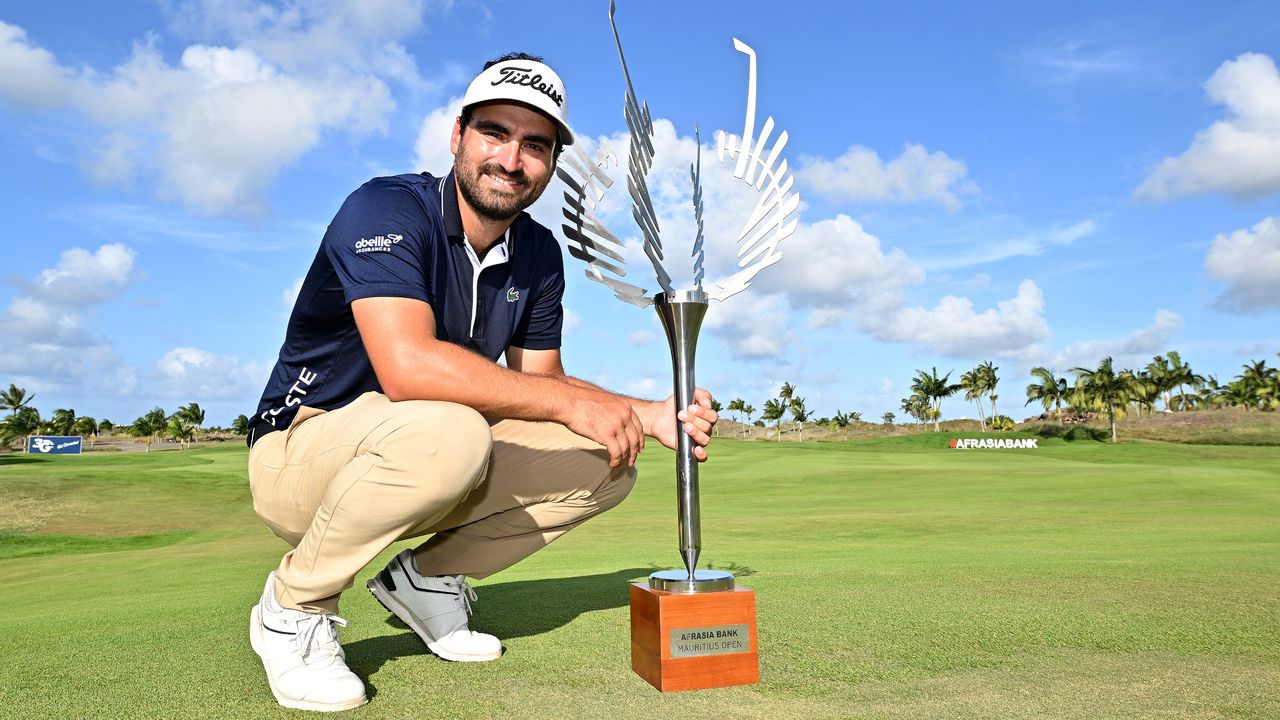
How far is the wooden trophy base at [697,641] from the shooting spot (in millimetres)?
2494

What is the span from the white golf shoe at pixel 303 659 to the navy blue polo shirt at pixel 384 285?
2.39ft

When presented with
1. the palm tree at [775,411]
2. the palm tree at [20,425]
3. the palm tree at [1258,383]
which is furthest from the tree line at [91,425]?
the palm tree at [1258,383]

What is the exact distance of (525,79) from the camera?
9.95 feet

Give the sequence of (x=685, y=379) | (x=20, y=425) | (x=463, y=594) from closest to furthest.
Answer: (x=685, y=379) < (x=463, y=594) < (x=20, y=425)

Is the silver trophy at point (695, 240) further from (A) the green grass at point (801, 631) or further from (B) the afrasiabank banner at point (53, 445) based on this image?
(B) the afrasiabank banner at point (53, 445)

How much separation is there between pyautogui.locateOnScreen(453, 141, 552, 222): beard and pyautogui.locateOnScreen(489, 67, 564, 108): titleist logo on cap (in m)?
0.29

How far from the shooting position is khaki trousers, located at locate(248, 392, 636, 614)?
2.57m

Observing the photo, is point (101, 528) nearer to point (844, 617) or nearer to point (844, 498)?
point (844, 498)

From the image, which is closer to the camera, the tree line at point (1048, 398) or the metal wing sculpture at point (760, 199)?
the metal wing sculpture at point (760, 199)

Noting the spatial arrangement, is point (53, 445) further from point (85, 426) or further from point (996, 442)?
point (996, 442)

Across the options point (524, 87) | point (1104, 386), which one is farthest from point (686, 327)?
point (1104, 386)

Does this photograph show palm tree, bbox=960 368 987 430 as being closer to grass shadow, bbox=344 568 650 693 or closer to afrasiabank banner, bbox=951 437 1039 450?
afrasiabank banner, bbox=951 437 1039 450

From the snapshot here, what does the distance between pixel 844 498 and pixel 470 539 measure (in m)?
13.0

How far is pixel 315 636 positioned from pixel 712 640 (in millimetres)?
1212
